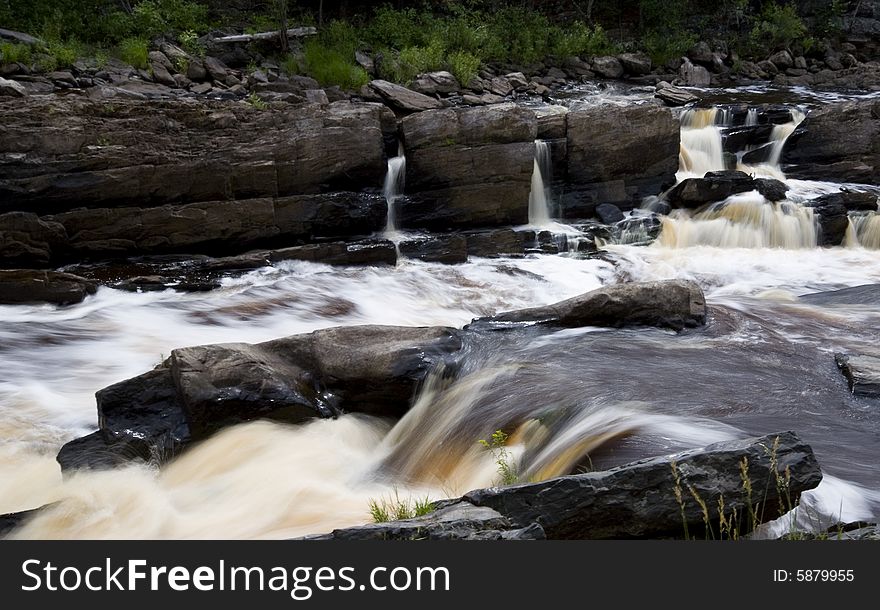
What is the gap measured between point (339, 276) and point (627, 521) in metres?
8.63

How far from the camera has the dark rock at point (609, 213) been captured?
14.4 metres

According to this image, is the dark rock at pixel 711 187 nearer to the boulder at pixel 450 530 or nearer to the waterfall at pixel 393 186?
the waterfall at pixel 393 186

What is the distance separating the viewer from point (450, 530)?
383 centimetres

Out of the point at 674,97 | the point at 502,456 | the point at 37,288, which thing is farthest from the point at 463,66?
the point at 502,456

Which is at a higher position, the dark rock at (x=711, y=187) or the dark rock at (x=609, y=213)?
the dark rock at (x=711, y=187)

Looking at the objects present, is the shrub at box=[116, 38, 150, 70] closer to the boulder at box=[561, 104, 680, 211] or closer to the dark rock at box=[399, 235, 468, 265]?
the dark rock at box=[399, 235, 468, 265]

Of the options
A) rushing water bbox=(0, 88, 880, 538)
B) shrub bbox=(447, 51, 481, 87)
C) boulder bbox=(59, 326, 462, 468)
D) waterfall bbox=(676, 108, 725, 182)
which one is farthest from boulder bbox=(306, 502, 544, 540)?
shrub bbox=(447, 51, 481, 87)

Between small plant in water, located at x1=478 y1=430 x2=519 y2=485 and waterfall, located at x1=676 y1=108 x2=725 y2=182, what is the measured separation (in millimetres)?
11216

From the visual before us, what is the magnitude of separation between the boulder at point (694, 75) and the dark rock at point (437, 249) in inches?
671

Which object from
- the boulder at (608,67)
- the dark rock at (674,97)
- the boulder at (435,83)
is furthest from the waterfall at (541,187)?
the boulder at (608,67)

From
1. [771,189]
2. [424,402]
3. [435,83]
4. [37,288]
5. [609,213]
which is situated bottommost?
[424,402]

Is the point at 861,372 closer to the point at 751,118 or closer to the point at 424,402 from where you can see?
the point at 424,402

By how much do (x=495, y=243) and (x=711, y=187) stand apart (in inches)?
178

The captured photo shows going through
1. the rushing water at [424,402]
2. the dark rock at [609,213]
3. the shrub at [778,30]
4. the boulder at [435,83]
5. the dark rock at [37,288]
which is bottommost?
the rushing water at [424,402]
